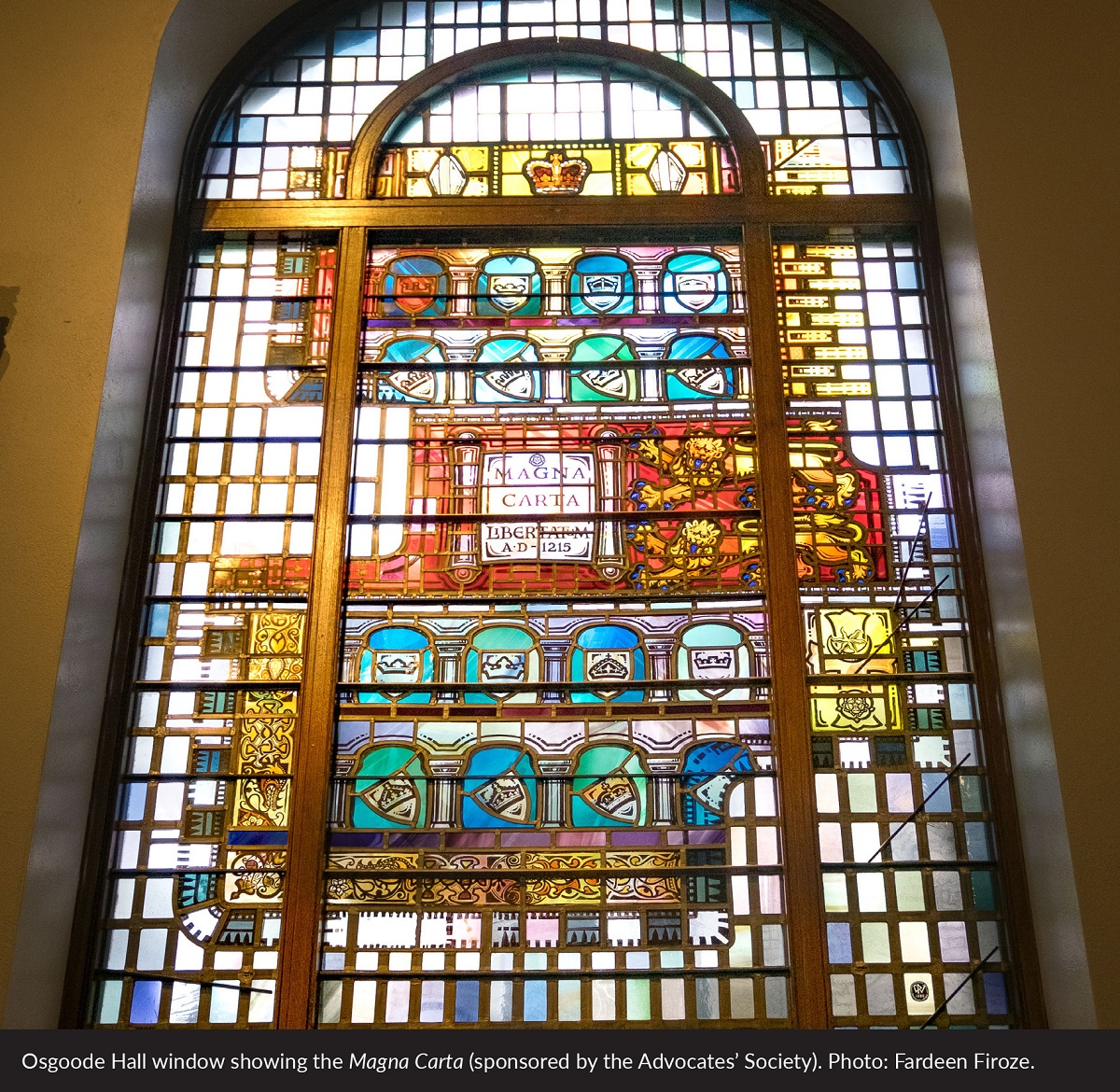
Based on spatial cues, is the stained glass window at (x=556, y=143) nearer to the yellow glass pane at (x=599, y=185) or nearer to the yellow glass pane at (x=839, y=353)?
the yellow glass pane at (x=599, y=185)

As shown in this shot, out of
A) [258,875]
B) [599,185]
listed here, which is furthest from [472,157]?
[258,875]

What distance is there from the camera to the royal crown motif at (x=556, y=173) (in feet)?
13.2

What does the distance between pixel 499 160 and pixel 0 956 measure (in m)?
2.56

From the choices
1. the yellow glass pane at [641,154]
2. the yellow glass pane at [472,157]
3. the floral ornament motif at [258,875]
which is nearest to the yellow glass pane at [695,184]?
the yellow glass pane at [641,154]

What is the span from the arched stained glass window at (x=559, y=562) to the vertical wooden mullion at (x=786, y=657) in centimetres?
1

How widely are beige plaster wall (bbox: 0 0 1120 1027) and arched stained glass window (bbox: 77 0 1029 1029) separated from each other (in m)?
0.34

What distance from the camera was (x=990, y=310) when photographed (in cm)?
342

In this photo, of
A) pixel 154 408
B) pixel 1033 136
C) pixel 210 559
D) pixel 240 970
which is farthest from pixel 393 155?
pixel 240 970

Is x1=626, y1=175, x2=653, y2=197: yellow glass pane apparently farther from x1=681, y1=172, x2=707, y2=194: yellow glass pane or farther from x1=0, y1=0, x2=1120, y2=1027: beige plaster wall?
x1=0, y1=0, x2=1120, y2=1027: beige plaster wall

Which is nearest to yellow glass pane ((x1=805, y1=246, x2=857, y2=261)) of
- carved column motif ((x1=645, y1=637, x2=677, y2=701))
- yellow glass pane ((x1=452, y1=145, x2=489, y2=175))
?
yellow glass pane ((x1=452, y1=145, x2=489, y2=175))

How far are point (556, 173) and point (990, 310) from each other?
4.47 ft

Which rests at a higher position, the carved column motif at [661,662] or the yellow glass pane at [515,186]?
the yellow glass pane at [515,186]

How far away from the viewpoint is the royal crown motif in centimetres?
403

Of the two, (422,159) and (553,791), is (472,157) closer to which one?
(422,159)
